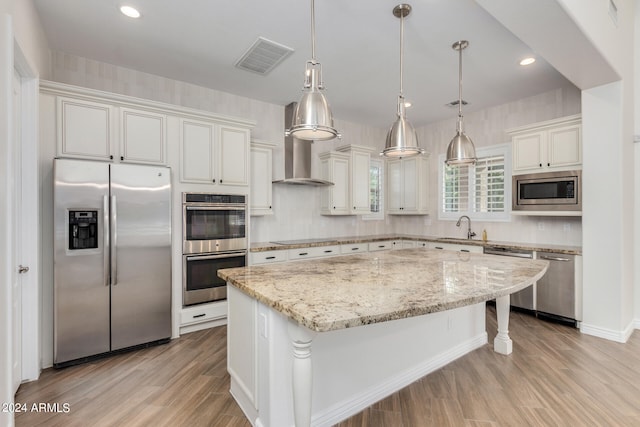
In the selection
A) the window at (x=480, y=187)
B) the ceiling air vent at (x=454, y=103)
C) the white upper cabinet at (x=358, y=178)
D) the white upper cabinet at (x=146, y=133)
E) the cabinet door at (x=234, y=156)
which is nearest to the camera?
the white upper cabinet at (x=146, y=133)

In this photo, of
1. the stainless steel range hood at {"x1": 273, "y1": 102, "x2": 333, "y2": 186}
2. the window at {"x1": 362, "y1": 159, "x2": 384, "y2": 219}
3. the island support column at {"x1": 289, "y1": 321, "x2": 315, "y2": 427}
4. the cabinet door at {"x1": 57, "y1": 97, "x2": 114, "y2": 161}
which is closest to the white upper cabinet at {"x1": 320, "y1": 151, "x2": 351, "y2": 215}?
the stainless steel range hood at {"x1": 273, "y1": 102, "x2": 333, "y2": 186}

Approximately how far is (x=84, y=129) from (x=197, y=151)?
975 mm

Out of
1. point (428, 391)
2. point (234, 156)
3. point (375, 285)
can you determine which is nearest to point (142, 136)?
point (234, 156)

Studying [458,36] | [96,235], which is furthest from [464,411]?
[96,235]

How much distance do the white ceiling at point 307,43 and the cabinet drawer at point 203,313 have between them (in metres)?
2.61

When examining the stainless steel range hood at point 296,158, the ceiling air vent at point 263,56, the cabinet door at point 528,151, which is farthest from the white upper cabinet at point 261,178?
the cabinet door at point 528,151

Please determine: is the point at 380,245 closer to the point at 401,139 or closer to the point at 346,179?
the point at 346,179

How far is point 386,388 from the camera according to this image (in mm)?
2102

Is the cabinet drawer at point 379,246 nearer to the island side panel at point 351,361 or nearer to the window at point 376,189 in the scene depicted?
the window at point 376,189

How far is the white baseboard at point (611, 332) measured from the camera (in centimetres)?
296

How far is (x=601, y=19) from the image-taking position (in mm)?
2346

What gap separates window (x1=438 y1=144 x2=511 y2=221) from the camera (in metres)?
4.45

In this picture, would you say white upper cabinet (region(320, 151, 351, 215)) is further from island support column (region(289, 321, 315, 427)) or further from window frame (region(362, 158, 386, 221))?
island support column (region(289, 321, 315, 427))

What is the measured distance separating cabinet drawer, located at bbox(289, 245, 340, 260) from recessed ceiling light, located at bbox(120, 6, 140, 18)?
2.80m
